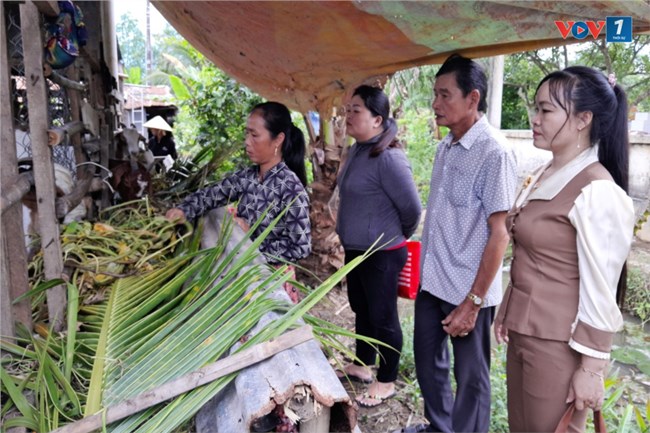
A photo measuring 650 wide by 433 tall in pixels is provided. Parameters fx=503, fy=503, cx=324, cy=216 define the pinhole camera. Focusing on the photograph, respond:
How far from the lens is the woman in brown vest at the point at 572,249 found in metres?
1.57

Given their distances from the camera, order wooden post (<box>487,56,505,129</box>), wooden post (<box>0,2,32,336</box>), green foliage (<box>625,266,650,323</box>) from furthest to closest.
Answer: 1. wooden post (<box>487,56,505,129</box>)
2. green foliage (<box>625,266,650,323</box>)
3. wooden post (<box>0,2,32,336</box>)

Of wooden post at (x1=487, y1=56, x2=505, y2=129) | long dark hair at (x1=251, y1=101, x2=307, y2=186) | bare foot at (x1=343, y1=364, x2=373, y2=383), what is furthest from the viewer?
wooden post at (x1=487, y1=56, x2=505, y2=129)

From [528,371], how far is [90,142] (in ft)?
9.05

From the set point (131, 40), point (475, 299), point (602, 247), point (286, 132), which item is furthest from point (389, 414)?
point (131, 40)

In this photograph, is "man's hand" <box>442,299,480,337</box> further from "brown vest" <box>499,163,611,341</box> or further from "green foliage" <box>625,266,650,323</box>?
"green foliage" <box>625,266,650,323</box>

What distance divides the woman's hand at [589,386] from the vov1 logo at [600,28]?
99 centimetres

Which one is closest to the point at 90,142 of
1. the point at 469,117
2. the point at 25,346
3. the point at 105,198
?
the point at 105,198

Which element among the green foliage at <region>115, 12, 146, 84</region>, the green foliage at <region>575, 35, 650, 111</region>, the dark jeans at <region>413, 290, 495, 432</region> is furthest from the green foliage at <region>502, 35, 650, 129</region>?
the green foliage at <region>115, 12, 146, 84</region>

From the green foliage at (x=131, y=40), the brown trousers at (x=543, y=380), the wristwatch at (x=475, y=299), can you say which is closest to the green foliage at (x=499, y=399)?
the wristwatch at (x=475, y=299)

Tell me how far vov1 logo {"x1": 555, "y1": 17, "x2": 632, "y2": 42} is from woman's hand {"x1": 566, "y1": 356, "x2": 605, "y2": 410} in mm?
990

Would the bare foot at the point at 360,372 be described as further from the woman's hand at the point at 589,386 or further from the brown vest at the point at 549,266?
the woman's hand at the point at 589,386

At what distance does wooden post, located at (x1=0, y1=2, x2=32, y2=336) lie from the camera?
1590mm

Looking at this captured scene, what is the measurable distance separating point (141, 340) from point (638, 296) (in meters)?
6.01

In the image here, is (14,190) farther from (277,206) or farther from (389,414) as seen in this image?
(389,414)
